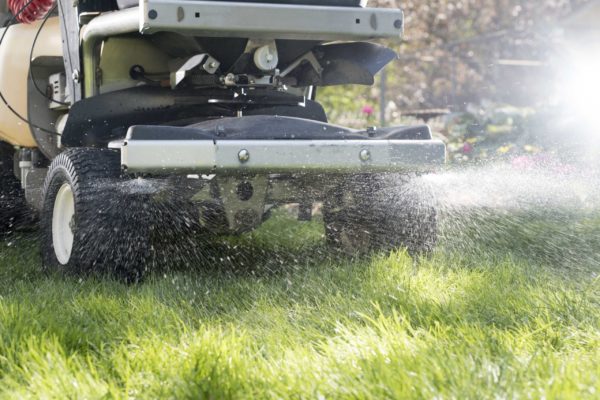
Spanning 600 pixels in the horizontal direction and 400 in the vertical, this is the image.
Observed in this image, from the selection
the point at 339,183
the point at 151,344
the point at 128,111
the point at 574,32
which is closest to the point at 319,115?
the point at 339,183

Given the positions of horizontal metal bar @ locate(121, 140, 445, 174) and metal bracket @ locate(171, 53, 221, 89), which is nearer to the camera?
horizontal metal bar @ locate(121, 140, 445, 174)

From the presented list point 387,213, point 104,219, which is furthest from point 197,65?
point 387,213

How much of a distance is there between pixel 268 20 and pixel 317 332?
1.64 metres

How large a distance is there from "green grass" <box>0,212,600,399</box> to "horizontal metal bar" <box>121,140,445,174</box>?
1.41 ft

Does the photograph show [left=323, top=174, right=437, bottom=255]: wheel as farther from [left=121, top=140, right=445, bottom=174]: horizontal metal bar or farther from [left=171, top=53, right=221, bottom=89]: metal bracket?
[left=171, top=53, right=221, bottom=89]: metal bracket

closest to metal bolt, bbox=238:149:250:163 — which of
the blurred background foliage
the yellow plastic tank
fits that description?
the yellow plastic tank

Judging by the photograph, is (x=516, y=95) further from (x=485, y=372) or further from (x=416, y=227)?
(x=485, y=372)

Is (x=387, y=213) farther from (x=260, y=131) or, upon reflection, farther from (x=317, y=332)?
(x=317, y=332)

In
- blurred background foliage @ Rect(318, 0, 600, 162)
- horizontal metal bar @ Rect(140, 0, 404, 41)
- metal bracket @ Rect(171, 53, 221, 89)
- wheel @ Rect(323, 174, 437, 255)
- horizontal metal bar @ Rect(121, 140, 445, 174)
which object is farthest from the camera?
blurred background foliage @ Rect(318, 0, 600, 162)

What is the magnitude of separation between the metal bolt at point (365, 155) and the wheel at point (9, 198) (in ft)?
8.65

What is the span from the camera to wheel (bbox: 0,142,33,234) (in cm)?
596

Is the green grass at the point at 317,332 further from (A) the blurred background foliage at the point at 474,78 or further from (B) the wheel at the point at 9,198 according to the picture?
(A) the blurred background foliage at the point at 474,78

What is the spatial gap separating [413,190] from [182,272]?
1125 mm

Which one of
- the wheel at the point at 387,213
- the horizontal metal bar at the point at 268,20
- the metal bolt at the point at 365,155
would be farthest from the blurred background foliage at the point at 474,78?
the metal bolt at the point at 365,155
